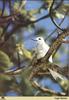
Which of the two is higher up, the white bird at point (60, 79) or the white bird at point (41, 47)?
the white bird at point (41, 47)

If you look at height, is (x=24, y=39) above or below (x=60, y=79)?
above

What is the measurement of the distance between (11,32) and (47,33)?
0.27m

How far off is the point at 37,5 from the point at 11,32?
28 centimetres

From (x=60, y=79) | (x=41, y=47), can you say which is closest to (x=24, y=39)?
(x=41, y=47)

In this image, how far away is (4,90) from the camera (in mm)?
5949

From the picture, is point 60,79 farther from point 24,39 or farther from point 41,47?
point 24,39

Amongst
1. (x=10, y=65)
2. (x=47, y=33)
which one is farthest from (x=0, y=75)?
(x=47, y=33)

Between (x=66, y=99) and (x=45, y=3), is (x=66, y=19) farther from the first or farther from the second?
(x=66, y=99)

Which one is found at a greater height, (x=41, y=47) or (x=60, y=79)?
(x=41, y=47)

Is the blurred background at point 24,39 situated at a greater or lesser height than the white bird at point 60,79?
greater

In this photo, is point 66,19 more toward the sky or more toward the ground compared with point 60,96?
more toward the sky

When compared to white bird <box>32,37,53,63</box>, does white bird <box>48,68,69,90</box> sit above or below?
below

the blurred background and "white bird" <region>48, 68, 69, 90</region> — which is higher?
the blurred background

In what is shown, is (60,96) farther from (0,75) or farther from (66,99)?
(0,75)
